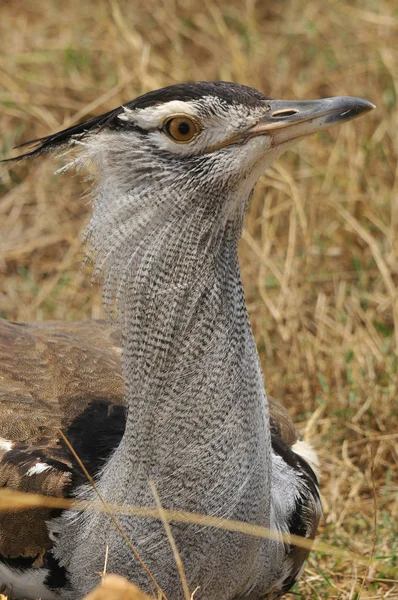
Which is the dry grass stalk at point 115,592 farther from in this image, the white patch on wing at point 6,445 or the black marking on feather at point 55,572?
the white patch on wing at point 6,445

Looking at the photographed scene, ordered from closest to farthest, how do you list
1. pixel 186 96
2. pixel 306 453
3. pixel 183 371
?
pixel 186 96 < pixel 183 371 < pixel 306 453

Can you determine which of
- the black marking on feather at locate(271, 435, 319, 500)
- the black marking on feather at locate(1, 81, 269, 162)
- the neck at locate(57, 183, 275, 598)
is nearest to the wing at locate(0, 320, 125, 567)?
the neck at locate(57, 183, 275, 598)

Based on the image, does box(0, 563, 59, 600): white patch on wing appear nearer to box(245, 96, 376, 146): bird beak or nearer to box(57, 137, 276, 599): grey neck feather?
box(57, 137, 276, 599): grey neck feather

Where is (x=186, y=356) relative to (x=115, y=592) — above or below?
above

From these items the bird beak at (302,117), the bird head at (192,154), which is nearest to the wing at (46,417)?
the bird head at (192,154)

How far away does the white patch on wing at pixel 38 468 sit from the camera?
2604mm

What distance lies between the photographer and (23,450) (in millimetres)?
2664

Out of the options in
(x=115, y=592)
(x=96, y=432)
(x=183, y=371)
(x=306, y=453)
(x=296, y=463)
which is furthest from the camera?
(x=306, y=453)

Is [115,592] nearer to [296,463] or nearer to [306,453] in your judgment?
[296,463]

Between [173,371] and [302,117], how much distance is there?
641mm

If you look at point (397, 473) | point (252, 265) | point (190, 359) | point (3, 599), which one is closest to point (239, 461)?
point (190, 359)

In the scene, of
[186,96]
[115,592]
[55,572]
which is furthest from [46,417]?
[186,96]

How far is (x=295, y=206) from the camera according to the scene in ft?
15.1

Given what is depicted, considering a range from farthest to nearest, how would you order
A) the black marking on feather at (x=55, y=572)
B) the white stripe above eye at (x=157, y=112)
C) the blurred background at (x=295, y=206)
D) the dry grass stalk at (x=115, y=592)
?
the blurred background at (x=295, y=206)
the black marking on feather at (x=55, y=572)
the white stripe above eye at (x=157, y=112)
the dry grass stalk at (x=115, y=592)
